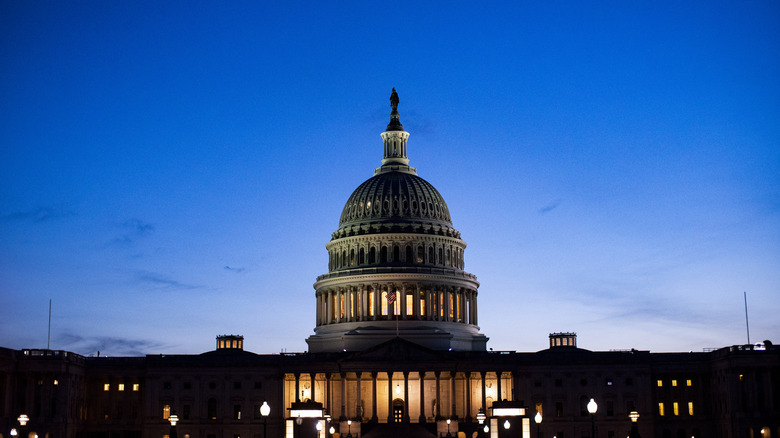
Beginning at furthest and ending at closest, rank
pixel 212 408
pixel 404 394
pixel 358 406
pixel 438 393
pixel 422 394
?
pixel 212 408, pixel 404 394, pixel 358 406, pixel 422 394, pixel 438 393

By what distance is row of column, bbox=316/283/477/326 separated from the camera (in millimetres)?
164000

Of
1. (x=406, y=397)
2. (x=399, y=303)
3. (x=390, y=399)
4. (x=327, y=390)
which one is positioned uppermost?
(x=399, y=303)

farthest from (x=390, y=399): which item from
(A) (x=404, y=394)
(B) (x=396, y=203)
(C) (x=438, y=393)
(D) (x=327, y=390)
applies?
(B) (x=396, y=203)

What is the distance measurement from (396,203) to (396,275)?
11.9m

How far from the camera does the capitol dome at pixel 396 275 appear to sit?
16262 cm

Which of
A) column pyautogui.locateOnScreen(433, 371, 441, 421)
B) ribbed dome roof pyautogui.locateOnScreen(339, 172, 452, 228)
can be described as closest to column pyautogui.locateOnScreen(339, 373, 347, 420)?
column pyautogui.locateOnScreen(433, 371, 441, 421)

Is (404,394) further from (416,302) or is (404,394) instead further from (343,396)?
(416,302)

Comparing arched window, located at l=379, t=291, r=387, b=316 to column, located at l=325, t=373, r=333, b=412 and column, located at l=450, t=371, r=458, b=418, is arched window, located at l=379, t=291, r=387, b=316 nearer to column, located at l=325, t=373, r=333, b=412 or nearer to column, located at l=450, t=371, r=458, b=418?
column, located at l=325, t=373, r=333, b=412

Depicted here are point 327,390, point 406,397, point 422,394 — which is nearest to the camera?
point 406,397

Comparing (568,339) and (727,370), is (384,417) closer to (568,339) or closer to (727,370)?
(568,339)

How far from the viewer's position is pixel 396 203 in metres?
170

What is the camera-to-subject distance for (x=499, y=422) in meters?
100

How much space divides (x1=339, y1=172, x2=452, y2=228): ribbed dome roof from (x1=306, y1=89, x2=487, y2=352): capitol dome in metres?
0.15

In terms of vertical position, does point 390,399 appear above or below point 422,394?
below
